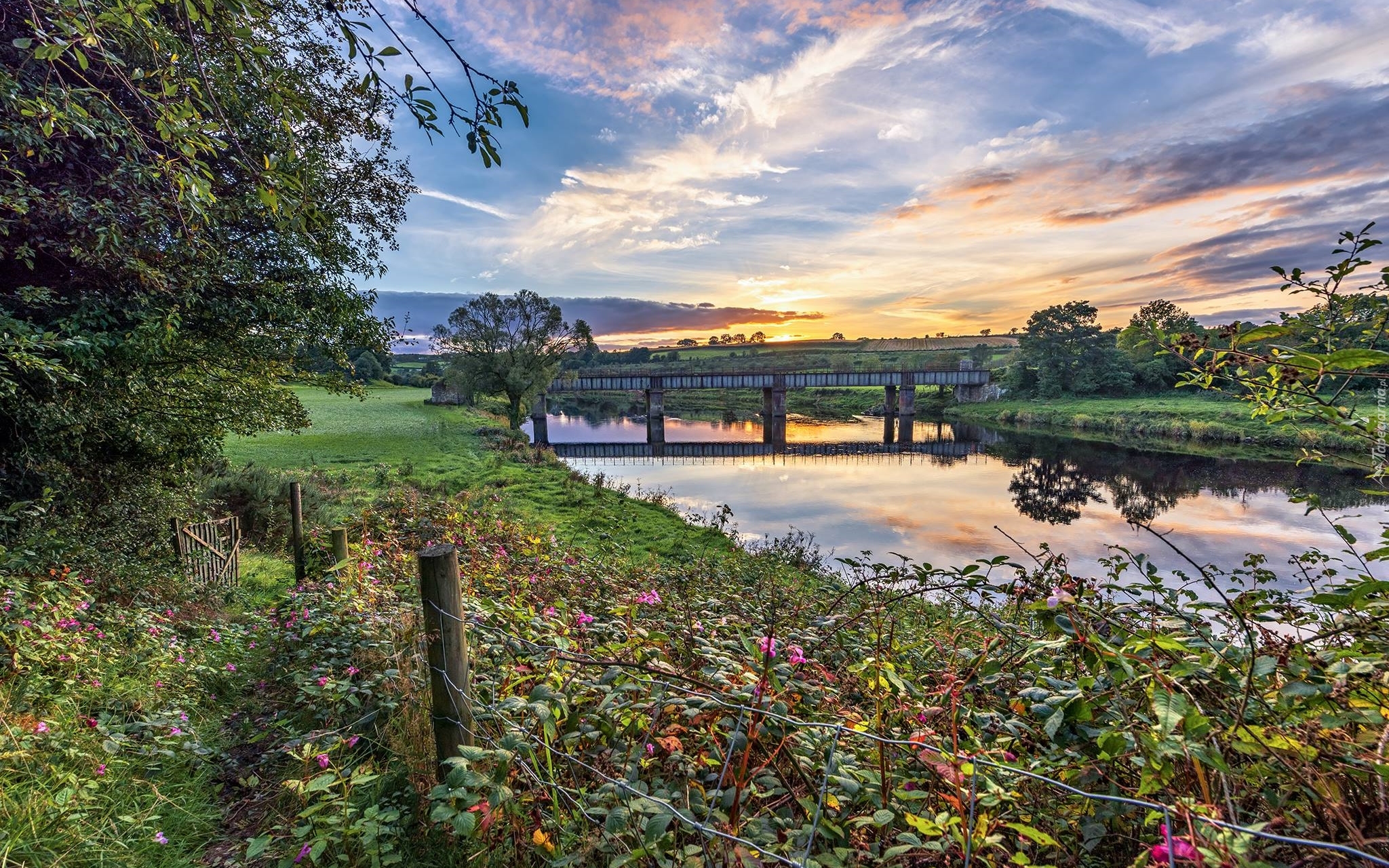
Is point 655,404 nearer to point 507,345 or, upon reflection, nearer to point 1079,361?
point 507,345

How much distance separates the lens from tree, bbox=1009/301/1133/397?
5628 centimetres

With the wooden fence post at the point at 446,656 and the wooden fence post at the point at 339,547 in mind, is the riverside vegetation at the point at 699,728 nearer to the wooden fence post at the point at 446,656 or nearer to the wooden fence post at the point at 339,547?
the wooden fence post at the point at 446,656

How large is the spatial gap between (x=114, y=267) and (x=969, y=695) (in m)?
8.96

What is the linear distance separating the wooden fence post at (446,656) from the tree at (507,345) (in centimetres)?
3699

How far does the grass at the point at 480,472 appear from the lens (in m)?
14.2

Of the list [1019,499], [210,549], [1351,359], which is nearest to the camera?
[1351,359]

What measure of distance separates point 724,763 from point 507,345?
4065 centimetres

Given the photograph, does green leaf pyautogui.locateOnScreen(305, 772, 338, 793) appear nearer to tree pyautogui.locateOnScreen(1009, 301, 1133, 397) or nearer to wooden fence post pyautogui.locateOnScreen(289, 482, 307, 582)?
wooden fence post pyautogui.locateOnScreen(289, 482, 307, 582)

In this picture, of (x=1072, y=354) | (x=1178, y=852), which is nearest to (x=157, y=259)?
(x=1178, y=852)

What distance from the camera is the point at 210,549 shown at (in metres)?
8.20

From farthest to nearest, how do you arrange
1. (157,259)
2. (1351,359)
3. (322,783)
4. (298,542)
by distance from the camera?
1. (298,542)
2. (157,259)
3. (322,783)
4. (1351,359)

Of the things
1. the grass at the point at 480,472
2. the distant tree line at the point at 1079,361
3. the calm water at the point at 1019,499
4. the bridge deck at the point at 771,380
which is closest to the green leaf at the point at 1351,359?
the calm water at the point at 1019,499

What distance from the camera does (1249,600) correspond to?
→ 2.44 m

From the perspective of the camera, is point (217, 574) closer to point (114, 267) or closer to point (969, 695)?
point (114, 267)
